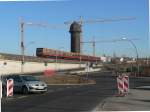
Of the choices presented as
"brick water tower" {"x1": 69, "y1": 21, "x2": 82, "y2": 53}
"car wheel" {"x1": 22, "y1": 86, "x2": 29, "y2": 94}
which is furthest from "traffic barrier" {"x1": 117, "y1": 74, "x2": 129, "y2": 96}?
"brick water tower" {"x1": 69, "y1": 21, "x2": 82, "y2": 53}

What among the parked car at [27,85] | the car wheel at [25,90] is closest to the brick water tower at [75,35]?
the parked car at [27,85]

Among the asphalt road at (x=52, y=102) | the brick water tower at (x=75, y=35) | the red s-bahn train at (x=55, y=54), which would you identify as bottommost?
the asphalt road at (x=52, y=102)

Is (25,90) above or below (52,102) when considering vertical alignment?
above

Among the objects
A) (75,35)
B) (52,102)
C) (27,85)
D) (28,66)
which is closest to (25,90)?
(27,85)

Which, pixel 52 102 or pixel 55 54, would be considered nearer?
pixel 52 102

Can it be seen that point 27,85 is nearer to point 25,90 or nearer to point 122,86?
point 25,90

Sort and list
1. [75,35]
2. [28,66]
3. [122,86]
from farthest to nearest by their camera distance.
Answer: [75,35] < [28,66] < [122,86]

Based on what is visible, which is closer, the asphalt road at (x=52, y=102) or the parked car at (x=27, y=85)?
the asphalt road at (x=52, y=102)

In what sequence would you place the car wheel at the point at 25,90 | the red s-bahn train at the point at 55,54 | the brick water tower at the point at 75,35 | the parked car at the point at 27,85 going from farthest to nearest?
the brick water tower at the point at 75,35
the red s-bahn train at the point at 55,54
the car wheel at the point at 25,90
the parked car at the point at 27,85

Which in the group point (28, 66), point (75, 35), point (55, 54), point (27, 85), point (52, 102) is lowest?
point (52, 102)

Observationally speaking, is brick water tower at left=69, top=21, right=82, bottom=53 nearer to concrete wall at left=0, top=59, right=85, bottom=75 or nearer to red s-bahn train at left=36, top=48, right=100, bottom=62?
concrete wall at left=0, top=59, right=85, bottom=75

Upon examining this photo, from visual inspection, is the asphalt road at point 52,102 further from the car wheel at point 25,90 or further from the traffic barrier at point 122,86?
the car wheel at point 25,90

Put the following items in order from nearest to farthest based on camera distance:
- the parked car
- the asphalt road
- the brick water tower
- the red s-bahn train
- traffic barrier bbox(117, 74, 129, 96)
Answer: the asphalt road < traffic barrier bbox(117, 74, 129, 96) < the parked car < the red s-bahn train < the brick water tower

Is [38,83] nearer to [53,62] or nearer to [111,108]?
[111,108]
